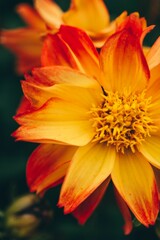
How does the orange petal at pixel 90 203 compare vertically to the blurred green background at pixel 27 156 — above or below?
above

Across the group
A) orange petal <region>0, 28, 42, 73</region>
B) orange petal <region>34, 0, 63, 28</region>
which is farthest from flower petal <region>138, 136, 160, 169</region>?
orange petal <region>0, 28, 42, 73</region>

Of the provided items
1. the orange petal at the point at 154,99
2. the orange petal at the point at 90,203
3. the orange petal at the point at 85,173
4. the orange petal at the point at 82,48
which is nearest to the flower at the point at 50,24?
the orange petal at the point at 82,48

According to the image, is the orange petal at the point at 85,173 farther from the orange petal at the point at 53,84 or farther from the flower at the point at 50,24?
the flower at the point at 50,24

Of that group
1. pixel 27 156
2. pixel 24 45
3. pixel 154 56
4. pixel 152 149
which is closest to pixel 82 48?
pixel 154 56

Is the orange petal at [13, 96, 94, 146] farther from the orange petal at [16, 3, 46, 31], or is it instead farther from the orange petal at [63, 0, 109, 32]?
the orange petal at [16, 3, 46, 31]

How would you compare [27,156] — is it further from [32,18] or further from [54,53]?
[54,53]

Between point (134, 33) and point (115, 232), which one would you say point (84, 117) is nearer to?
point (134, 33)
